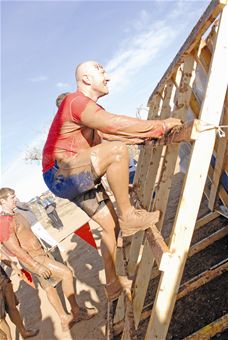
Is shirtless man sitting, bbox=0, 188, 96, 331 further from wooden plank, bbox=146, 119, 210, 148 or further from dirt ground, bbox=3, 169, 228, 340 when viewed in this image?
wooden plank, bbox=146, 119, 210, 148

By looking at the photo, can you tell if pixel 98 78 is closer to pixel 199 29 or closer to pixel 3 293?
pixel 199 29

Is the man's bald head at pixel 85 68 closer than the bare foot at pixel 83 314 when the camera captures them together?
Yes

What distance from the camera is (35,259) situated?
4.45 m

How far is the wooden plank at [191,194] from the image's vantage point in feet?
6.02

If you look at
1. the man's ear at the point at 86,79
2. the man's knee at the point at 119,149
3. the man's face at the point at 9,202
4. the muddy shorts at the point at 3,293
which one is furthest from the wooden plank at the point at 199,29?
the muddy shorts at the point at 3,293

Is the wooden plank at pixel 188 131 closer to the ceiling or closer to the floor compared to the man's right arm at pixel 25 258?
closer to the ceiling

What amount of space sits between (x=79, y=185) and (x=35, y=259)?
2.35m

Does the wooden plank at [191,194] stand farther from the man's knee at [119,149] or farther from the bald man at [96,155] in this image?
the man's knee at [119,149]

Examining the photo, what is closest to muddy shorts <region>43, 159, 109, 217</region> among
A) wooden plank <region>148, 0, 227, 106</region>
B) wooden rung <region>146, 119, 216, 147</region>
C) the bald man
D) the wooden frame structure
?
the bald man

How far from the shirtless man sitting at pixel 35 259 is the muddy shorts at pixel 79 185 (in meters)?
1.69

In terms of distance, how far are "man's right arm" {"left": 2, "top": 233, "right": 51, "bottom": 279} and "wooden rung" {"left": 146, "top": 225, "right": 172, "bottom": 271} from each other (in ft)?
7.71

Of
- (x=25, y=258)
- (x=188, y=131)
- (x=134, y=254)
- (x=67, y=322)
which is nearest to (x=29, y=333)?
(x=67, y=322)

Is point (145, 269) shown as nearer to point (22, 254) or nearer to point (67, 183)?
point (67, 183)

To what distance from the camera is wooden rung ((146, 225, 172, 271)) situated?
1831 millimetres
